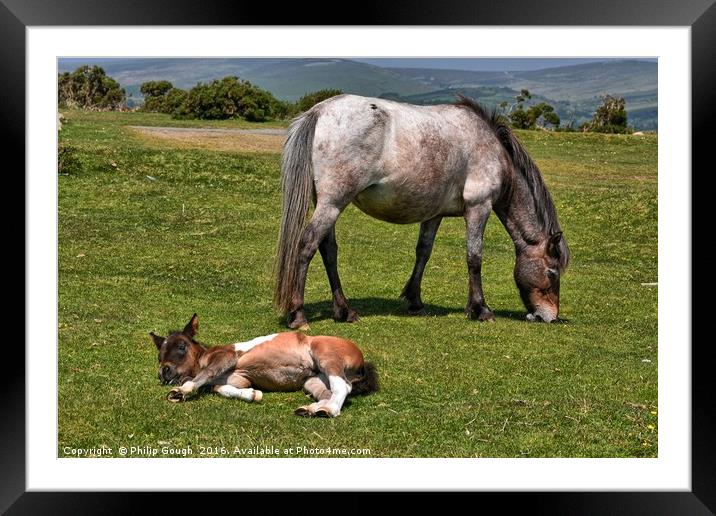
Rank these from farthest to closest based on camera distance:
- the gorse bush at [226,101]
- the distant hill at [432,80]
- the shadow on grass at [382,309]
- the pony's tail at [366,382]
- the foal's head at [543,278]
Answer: the gorse bush at [226,101], the distant hill at [432,80], the foal's head at [543,278], the shadow on grass at [382,309], the pony's tail at [366,382]

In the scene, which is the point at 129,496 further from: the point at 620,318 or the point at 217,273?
the point at 620,318

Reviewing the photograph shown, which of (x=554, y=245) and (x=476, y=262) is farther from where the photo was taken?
(x=554, y=245)

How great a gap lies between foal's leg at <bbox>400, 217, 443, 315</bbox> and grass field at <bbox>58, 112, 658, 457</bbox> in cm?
21

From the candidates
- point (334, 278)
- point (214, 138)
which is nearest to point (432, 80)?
point (214, 138)

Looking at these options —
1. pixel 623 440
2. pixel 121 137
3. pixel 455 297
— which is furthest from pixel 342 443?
pixel 121 137

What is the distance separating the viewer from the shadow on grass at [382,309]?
1217 cm

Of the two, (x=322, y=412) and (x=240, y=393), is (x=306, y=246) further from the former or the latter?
(x=322, y=412)

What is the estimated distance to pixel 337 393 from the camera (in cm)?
832

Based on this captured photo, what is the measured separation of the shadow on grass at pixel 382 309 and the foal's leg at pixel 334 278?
0.20 meters

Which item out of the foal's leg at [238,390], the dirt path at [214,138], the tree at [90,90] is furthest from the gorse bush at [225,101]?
the foal's leg at [238,390]

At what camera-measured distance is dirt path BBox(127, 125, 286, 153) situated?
2331 centimetres

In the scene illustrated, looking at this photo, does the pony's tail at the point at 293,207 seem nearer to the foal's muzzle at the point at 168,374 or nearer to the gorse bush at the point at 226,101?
the foal's muzzle at the point at 168,374

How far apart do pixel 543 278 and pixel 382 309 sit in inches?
85.1

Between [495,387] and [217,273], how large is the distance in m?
5.79
